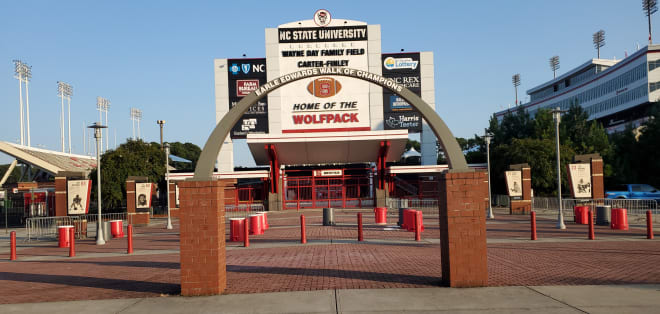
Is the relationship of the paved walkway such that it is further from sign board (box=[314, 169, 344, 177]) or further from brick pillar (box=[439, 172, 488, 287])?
sign board (box=[314, 169, 344, 177])

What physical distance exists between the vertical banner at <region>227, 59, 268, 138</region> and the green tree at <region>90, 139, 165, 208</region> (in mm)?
7777

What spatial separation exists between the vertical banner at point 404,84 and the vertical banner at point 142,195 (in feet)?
80.5

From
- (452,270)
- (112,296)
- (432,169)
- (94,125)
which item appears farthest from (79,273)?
(432,169)

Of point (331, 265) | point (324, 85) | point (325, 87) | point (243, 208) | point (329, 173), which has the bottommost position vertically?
point (243, 208)

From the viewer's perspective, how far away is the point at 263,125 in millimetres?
46812

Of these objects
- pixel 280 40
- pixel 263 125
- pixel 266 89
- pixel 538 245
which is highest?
pixel 280 40

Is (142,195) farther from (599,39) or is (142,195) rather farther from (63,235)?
(599,39)

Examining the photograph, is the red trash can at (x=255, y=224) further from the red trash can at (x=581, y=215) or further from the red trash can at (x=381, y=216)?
the red trash can at (x=581, y=215)

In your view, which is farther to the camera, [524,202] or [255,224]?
[524,202]

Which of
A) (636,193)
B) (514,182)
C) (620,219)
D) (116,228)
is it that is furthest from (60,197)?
(636,193)

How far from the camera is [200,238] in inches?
307

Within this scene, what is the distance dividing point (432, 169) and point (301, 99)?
46.0ft

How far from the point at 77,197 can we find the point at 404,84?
3234cm

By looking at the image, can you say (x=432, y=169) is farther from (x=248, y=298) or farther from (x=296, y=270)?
(x=248, y=298)
